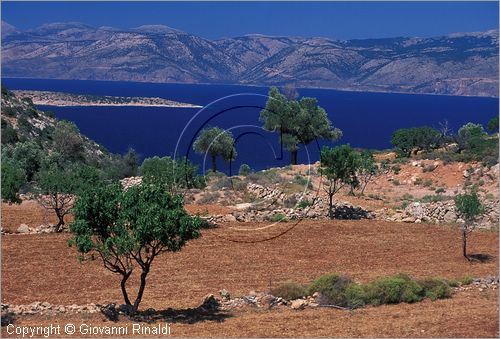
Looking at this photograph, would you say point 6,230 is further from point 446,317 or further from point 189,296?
point 446,317

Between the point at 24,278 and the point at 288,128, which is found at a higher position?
the point at 288,128

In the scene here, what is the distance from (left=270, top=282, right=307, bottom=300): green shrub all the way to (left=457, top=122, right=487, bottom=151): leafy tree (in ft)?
116

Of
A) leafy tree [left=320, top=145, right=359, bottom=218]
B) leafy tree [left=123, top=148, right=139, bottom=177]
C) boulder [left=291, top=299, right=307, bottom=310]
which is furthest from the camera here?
leafy tree [left=123, top=148, right=139, bottom=177]

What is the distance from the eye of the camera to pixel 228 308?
18875 millimetres

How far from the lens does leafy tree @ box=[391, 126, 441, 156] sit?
5925cm

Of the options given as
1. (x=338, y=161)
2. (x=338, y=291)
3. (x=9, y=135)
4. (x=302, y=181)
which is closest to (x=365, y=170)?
(x=302, y=181)

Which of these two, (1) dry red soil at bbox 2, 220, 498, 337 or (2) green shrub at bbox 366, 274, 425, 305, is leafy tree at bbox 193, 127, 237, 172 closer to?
(1) dry red soil at bbox 2, 220, 498, 337

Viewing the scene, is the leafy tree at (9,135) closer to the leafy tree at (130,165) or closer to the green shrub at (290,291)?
the leafy tree at (130,165)

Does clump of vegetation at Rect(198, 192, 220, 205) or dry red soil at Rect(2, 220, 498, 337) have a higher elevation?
clump of vegetation at Rect(198, 192, 220, 205)

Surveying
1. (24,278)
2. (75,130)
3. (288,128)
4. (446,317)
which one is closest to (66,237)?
(24,278)

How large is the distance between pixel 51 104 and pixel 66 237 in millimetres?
137335

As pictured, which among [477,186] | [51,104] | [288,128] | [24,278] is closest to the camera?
[24,278]

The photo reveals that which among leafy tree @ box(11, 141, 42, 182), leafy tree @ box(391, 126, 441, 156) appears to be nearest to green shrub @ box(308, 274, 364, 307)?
leafy tree @ box(11, 141, 42, 182)

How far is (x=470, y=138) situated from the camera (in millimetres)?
55188
